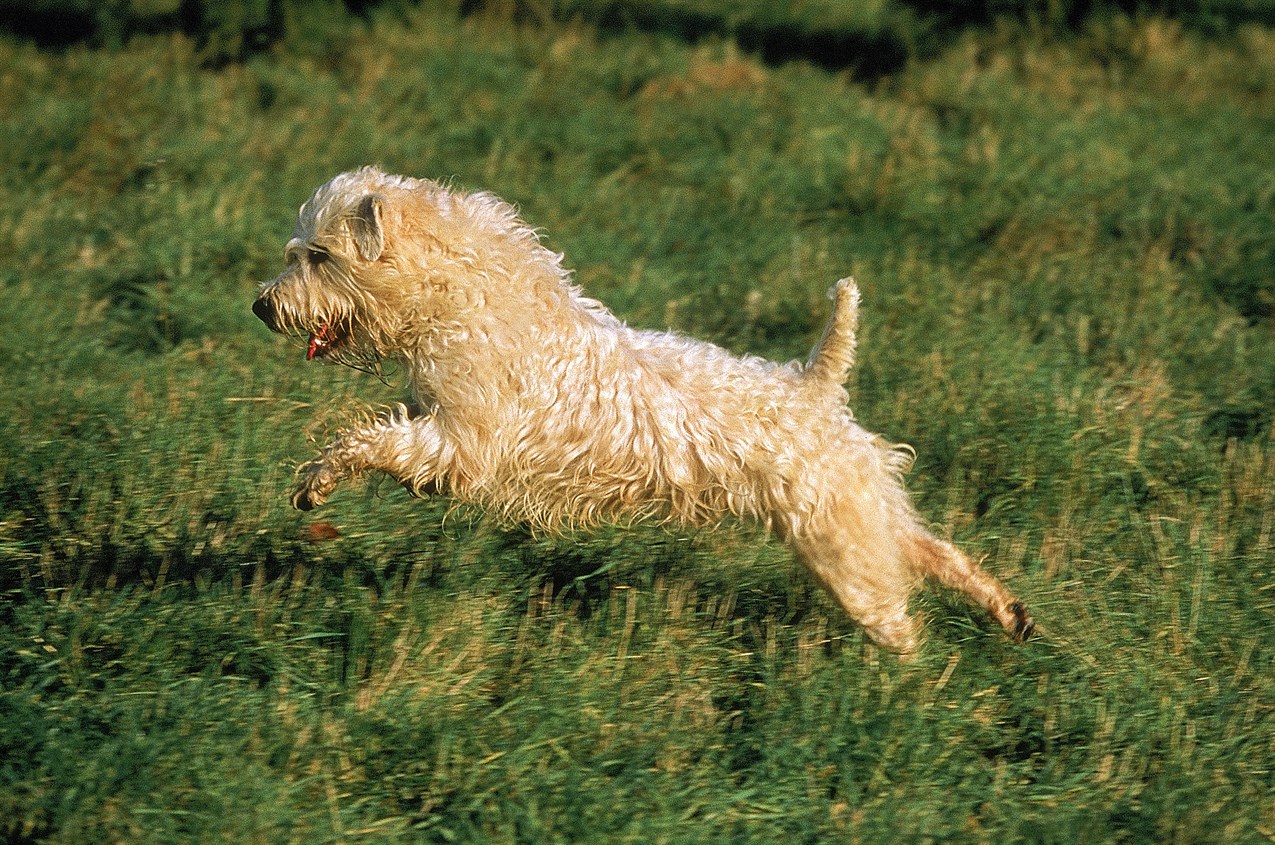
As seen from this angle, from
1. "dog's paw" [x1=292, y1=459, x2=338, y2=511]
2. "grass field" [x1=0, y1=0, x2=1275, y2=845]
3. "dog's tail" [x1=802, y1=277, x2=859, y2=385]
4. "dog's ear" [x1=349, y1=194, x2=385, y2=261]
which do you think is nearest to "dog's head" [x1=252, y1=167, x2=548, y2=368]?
"dog's ear" [x1=349, y1=194, x2=385, y2=261]

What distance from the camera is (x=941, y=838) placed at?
3.96m

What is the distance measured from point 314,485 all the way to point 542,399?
0.74 meters

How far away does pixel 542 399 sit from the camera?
15.1ft

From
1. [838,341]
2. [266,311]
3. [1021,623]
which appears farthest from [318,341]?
[1021,623]

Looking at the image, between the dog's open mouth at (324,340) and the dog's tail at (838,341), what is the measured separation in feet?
4.90

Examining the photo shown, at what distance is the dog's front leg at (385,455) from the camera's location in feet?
14.8

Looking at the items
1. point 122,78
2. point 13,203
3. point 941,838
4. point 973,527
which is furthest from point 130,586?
point 122,78

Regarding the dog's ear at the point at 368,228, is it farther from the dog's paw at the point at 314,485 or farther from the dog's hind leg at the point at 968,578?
the dog's hind leg at the point at 968,578

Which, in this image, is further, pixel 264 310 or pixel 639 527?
pixel 639 527

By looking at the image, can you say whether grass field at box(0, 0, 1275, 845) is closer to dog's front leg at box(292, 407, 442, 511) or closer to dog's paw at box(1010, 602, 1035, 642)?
dog's paw at box(1010, 602, 1035, 642)

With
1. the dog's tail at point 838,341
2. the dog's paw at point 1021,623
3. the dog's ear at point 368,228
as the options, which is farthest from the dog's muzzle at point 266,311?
the dog's paw at point 1021,623

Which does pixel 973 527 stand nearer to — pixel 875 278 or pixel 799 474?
pixel 799 474

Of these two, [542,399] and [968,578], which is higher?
[542,399]

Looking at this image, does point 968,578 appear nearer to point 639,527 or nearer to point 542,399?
point 639,527
